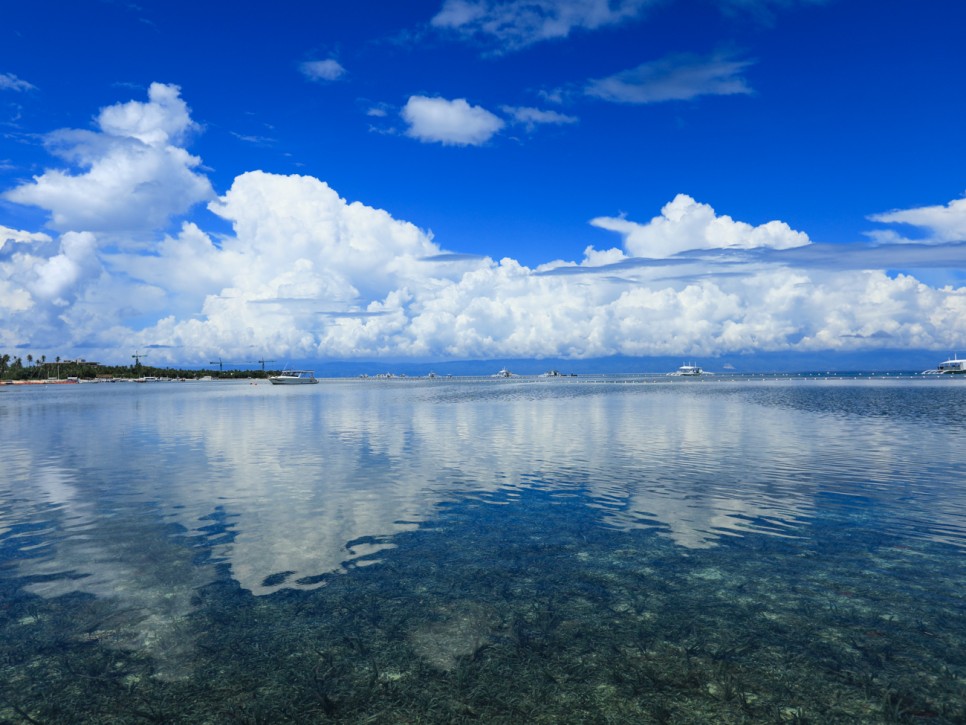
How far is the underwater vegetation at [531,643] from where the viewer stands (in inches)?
417

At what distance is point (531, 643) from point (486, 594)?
309 centimetres

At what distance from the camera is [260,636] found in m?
13.4

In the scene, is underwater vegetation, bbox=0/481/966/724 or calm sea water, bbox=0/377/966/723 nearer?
underwater vegetation, bbox=0/481/966/724

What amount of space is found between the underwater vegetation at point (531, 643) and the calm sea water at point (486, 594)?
2.5 inches

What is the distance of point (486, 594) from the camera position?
627 inches

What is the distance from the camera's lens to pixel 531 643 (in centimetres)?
1298

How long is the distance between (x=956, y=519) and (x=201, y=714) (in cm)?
2563

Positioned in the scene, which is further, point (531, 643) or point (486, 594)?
point (486, 594)

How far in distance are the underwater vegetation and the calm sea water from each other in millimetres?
65

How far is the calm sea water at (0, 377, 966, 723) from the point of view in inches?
430

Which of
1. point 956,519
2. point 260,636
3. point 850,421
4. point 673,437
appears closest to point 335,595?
point 260,636

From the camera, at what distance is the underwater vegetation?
10.6 metres

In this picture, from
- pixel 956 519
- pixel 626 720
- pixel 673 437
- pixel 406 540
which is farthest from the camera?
pixel 673 437

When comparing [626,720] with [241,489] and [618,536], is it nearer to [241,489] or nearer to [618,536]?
[618,536]
